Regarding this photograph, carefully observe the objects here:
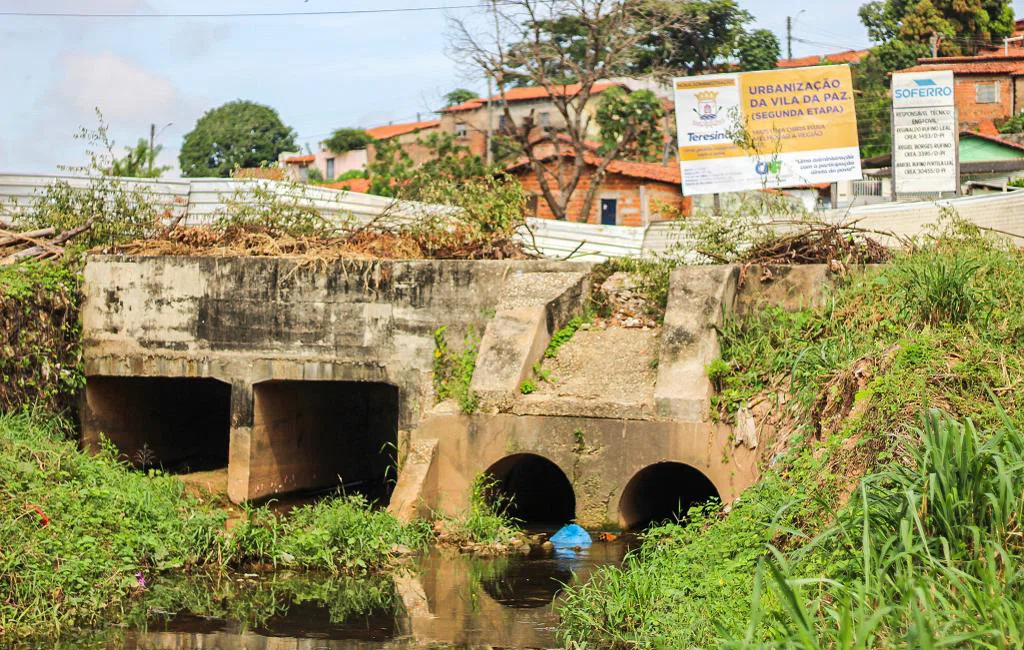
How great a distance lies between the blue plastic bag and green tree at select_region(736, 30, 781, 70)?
90.4ft

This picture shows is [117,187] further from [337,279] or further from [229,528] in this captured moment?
[229,528]

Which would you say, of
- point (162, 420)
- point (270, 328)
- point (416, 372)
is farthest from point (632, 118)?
point (416, 372)

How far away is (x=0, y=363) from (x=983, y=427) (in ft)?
32.0

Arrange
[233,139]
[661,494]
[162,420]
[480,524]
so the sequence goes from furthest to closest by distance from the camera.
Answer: [233,139] → [162,420] → [661,494] → [480,524]

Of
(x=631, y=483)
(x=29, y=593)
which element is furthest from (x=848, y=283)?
(x=29, y=593)

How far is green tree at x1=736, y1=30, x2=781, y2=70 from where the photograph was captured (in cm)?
3703

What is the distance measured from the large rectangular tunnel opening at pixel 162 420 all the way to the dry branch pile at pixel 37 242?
1.62 meters

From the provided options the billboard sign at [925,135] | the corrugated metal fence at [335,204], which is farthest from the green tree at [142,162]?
the billboard sign at [925,135]

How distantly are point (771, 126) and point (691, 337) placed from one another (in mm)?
7781

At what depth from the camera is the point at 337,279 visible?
13.9 metres

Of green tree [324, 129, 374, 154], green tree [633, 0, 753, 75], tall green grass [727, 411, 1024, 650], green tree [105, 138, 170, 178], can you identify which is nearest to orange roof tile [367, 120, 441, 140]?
green tree [324, 129, 374, 154]

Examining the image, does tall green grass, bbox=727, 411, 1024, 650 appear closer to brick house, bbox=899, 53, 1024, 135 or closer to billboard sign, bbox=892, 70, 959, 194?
billboard sign, bbox=892, 70, 959, 194

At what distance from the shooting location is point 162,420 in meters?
16.6

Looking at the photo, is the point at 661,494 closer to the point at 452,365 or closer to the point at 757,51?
the point at 452,365
